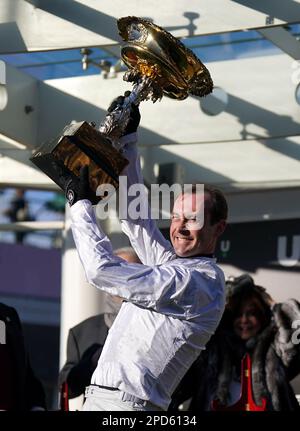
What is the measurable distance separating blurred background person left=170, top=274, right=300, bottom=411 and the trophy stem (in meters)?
3.35

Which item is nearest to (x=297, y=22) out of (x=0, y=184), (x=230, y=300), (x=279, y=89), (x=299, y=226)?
(x=279, y=89)

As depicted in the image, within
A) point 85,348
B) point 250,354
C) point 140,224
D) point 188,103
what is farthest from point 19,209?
point 140,224

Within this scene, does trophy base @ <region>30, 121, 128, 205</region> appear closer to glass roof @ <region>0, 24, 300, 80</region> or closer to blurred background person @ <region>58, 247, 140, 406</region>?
blurred background person @ <region>58, 247, 140, 406</region>

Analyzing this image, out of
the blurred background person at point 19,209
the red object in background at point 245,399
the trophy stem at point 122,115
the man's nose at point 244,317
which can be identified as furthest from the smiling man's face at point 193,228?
the blurred background person at point 19,209

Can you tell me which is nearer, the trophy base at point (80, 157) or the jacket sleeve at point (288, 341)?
the trophy base at point (80, 157)

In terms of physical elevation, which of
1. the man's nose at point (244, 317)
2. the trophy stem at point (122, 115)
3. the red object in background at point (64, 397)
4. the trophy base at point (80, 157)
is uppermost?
the trophy stem at point (122, 115)

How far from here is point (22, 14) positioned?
6703 millimetres

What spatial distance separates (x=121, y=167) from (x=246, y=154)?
454 cm

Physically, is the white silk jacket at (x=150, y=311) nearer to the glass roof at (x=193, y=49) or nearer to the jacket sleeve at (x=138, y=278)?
the jacket sleeve at (x=138, y=278)

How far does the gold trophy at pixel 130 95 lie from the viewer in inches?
156

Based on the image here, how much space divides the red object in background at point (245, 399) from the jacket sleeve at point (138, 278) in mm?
3057

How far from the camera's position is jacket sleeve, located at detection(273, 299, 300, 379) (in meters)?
7.42

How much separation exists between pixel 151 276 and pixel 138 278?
52 millimetres

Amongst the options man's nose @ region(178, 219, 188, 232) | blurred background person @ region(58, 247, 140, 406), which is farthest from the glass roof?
man's nose @ region(178, 219, 188, 232)
